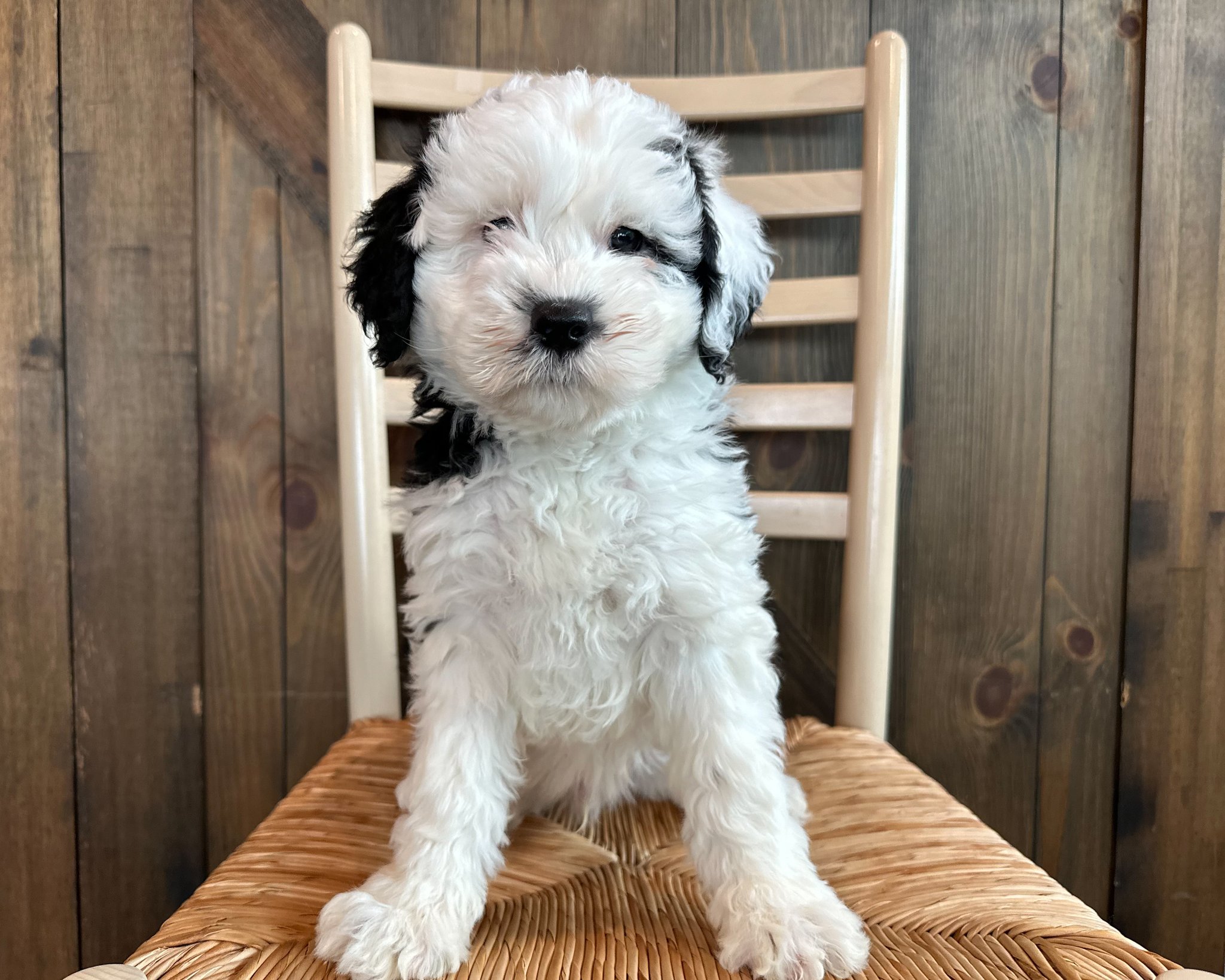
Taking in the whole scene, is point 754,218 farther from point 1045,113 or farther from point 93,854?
point 93,854

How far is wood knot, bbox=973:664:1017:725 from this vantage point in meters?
1.52

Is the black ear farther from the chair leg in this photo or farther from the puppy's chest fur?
the chair leg

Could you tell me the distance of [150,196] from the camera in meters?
1.44

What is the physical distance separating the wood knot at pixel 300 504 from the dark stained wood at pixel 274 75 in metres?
0.51

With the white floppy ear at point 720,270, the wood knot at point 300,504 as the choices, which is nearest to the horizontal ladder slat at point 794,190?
the white floppy ear at point 720,270

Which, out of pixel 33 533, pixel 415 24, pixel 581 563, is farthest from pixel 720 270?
pixel 33 533

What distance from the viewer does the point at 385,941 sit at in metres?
0.78

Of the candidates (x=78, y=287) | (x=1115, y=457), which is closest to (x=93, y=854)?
(x=78, y=287)

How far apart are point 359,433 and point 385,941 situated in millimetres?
721

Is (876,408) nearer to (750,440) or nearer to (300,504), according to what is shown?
(750,440)

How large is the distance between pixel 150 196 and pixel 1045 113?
1551 mm

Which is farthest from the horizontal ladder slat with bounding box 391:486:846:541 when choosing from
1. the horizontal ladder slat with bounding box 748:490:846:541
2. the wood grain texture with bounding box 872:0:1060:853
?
the wood grain texture with bounding box 872:0:1060:853

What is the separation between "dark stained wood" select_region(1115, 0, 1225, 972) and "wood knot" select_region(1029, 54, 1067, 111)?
0.44 feet

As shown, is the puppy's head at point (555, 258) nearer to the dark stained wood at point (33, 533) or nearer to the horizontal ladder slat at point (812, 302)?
the horizontal ladder slat at point (812, 302)
